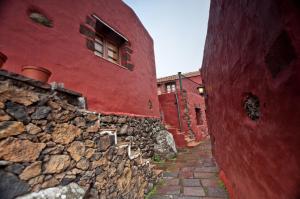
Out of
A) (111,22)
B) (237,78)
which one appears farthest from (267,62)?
(111,22)

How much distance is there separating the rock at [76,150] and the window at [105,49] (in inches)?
115

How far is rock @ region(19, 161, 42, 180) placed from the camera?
1.34 metres

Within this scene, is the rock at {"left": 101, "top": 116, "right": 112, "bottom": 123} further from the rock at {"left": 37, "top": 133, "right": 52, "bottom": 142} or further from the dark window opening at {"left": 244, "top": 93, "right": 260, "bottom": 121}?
the dark window opening at {"left": 244, "top": 93, "right": 260, "bottom": 121}

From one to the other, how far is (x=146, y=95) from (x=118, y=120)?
6.82 ft

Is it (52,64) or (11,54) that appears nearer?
(11,54)

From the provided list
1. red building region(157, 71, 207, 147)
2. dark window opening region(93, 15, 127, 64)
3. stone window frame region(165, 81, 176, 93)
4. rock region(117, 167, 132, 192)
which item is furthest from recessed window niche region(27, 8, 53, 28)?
stone window frame region(165, 81, 176, 93)

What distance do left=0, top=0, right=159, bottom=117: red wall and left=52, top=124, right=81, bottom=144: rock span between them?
1450 millimetres

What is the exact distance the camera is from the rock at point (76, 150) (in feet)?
5.93

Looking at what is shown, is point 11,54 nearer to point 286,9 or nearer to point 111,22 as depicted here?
point 111,22

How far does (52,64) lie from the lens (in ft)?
9.48

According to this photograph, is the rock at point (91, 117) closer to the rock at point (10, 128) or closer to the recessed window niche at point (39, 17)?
the rock at point (10, 128)

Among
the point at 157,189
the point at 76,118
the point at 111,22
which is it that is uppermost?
the point at 111,22

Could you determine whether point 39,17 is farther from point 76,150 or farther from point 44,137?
point 76,150

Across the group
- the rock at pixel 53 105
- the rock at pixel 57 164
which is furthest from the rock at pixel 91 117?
the rock at pixel 57 164
